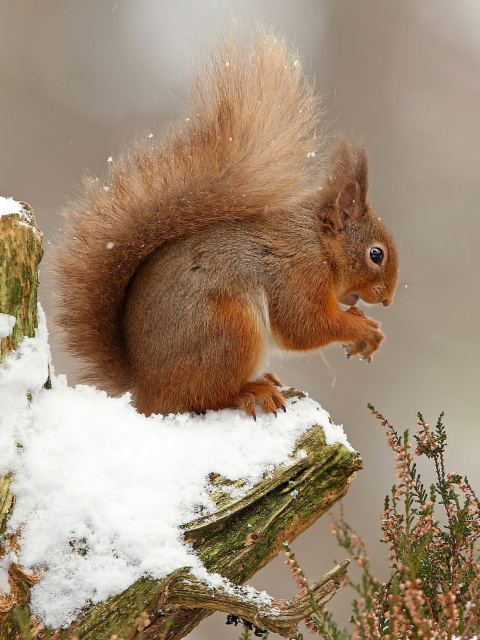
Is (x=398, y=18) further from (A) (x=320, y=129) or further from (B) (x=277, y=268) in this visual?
(B) (x=277, y=268)

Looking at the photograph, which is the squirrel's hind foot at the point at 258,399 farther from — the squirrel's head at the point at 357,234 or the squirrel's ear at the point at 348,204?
the squirrel's ear at the point at 348,204

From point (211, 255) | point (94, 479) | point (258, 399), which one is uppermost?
point (211, 255)

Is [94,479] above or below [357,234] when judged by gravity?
below

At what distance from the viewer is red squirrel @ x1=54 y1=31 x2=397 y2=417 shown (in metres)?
1.48

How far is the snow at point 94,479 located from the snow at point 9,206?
225 millimetres

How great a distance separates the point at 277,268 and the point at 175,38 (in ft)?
7.36

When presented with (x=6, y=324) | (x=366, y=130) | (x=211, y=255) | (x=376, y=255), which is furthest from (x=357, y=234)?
(x=366, y=130)

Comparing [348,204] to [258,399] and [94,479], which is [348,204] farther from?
[94,479]

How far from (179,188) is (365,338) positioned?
62 cm

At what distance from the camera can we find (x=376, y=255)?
1.79m

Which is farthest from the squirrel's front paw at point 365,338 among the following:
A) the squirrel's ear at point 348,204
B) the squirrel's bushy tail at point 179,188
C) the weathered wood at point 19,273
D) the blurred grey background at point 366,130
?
the blurred grey background at point 366,130

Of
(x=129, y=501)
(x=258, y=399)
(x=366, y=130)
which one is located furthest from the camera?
(x=366, y=130)

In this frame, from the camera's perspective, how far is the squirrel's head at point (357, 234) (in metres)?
1.75

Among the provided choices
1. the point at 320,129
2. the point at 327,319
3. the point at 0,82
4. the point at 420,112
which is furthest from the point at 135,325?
the point at 420,112
